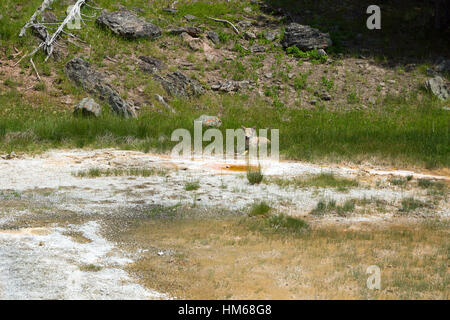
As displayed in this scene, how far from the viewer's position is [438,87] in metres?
21.3

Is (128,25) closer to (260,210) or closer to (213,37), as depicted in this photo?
(213,37)

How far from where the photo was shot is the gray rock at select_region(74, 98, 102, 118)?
16.8m

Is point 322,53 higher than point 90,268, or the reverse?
point 322,53

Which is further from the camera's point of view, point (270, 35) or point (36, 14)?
point (270, 35)

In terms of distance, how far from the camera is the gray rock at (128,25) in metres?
22.4

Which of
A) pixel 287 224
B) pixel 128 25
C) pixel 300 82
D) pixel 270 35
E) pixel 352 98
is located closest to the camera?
pixel 287 224

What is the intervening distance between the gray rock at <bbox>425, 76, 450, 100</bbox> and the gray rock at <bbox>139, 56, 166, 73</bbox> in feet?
31.2

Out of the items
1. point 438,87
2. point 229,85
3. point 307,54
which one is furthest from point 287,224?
point 307,54

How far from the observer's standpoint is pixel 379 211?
10016 millimetres

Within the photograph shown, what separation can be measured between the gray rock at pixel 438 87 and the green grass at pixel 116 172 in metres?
12.6

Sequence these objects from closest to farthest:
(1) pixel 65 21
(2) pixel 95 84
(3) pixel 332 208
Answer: (3) pixel 332 208
(2) pixel 95 84
(1) pixel 65 21

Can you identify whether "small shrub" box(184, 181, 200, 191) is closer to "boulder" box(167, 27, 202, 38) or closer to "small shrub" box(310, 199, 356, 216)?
"small shrub" box(310, 199, 356, 216)

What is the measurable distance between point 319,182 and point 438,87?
1156cm

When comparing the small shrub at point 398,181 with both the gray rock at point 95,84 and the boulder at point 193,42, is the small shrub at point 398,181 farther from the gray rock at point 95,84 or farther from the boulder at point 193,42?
the boulder at point 193,42
